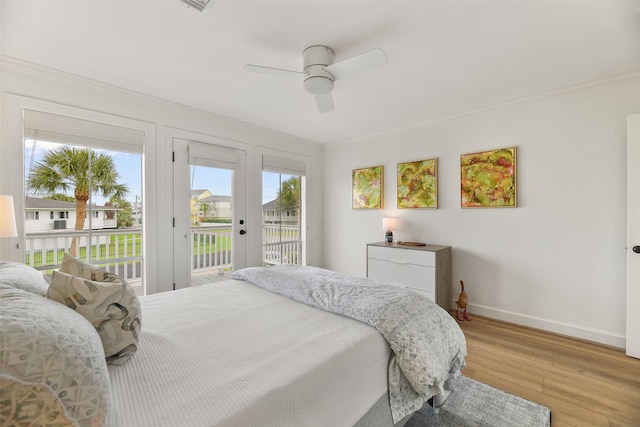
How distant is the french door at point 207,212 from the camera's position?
3246mm

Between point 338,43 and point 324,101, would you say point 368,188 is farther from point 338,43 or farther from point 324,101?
point 338,43

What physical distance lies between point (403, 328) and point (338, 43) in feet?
6.38

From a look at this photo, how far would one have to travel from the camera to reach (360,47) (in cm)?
206

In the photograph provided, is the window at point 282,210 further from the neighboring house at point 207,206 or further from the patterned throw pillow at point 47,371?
the patterned throw pillow at point 47,371

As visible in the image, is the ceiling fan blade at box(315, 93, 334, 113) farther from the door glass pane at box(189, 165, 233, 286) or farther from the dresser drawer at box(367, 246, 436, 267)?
the dresser drawer at box(367, 246, 436, 267)

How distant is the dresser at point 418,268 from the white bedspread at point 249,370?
6.31ft

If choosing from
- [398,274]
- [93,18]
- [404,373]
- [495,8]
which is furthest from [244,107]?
[404,373]

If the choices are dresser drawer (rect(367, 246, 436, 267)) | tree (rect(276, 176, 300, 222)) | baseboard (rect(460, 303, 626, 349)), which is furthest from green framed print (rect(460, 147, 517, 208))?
tree (rect(276, 176, 300, 222))

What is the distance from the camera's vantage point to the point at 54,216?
100.0 inches

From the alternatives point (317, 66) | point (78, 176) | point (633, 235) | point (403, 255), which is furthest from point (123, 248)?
point (633, 235)

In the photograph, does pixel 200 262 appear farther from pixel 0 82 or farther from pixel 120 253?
pixel 0 82

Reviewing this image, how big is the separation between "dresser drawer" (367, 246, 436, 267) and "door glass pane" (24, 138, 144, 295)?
9.18 feet

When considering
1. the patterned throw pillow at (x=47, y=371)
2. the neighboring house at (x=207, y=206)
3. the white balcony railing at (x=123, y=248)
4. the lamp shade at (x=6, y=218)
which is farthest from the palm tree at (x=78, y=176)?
the patterned throw pillow at (x=47, y=371)

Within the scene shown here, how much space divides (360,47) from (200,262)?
3039 mm
